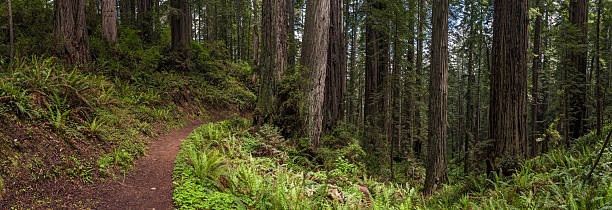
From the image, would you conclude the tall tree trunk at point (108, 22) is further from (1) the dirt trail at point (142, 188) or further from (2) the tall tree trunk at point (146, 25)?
(1) the dirt trail at point (142, 188)

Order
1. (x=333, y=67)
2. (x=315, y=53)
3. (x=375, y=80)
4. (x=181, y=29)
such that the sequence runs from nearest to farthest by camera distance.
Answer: (x=315, y=53)
(x=333, y=67)
(x=375, y=80)
(x=181, y=29)

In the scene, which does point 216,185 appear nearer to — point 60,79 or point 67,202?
point 67,202

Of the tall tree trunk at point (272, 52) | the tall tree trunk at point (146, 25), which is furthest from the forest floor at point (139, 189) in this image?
the tall tree trunk at point (146, 25)

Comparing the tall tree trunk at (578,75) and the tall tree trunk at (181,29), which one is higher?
the tall tree trunk at (181,29)

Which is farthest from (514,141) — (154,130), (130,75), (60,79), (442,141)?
(130,75)

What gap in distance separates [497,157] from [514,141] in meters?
0.45

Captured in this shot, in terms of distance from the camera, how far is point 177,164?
501 cm

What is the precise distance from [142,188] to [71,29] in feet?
19.6

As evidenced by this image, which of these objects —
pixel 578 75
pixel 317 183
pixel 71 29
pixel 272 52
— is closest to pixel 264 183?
pixel 317 183

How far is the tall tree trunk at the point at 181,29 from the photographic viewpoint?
12.0 meters

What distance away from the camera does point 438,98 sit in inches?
256

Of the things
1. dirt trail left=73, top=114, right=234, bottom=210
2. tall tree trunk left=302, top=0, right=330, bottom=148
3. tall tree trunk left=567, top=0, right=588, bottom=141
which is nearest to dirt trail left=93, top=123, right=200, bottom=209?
dirt trail left=73, top=114, right=234, bottom=210

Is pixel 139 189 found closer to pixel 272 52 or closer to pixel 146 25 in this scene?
pixel 272 52

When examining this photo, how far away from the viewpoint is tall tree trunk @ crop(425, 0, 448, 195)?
21.2ft
